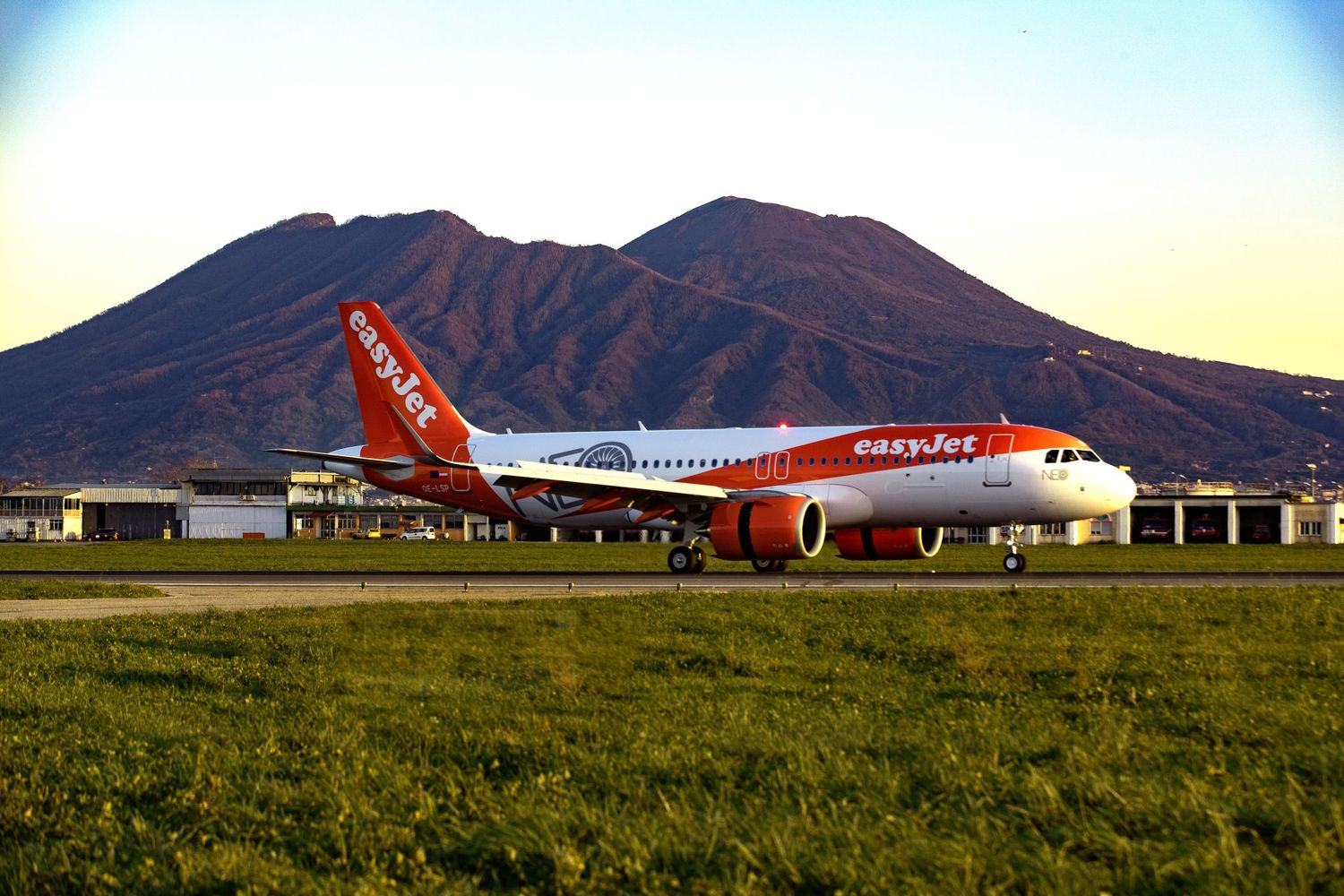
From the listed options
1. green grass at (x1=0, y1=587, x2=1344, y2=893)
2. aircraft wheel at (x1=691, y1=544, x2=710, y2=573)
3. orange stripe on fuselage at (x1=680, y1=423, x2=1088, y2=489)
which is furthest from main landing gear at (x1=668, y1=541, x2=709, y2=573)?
green grass at (x1=0, y1=587, x2=1344, y2=893)

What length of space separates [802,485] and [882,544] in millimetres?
3505

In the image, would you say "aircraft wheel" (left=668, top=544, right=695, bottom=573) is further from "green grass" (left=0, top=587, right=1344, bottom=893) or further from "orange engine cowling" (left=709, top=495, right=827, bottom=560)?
"green grass" (left=0, top=587, right=1344, bottom=893)

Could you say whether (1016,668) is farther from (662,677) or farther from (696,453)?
(696,453)

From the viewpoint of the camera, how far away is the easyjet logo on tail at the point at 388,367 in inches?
2034

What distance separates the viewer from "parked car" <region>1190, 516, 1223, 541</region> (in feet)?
426

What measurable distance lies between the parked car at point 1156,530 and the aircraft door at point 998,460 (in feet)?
316

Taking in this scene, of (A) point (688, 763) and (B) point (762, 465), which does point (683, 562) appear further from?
(A) point (688, 763)

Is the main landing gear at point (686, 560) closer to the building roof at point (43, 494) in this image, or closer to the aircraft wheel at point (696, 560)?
the aircraft wheel at point (696, 560)

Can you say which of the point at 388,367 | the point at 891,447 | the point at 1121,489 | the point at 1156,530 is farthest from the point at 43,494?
the point at 1121,489

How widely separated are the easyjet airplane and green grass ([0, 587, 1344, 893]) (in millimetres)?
21641

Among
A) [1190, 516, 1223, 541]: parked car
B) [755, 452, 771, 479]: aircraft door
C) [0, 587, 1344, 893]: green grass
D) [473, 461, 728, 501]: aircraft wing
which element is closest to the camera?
[0, 587, 1344, 893]: green grass

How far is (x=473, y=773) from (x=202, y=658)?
8.47 metres

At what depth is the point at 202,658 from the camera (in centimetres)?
1794

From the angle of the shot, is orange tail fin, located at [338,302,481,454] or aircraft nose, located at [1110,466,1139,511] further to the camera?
orange tail fin, located at [338,302,481,454]
